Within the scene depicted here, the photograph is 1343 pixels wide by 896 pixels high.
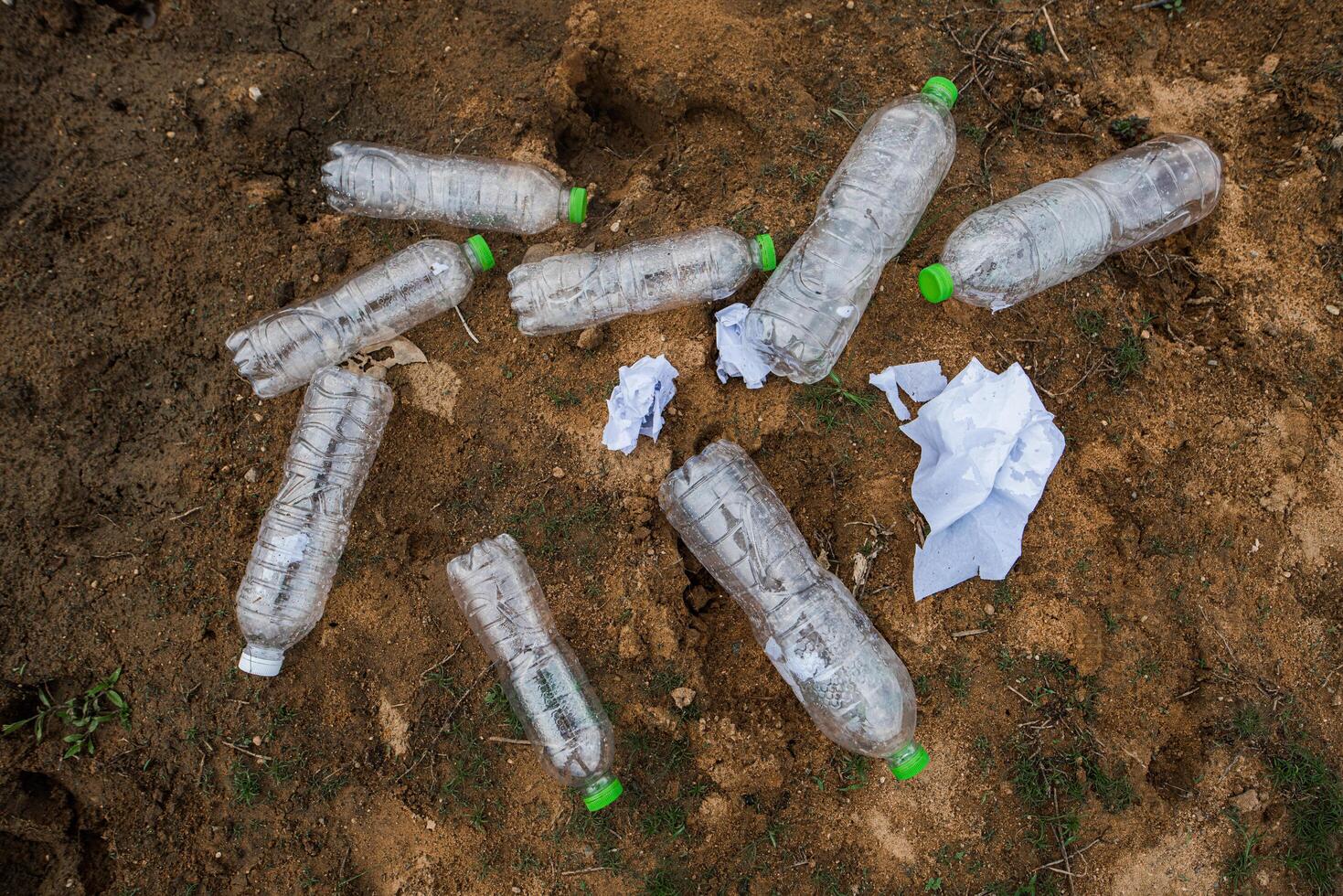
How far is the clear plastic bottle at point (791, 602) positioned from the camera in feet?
9.27

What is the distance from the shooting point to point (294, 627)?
2.93 meters

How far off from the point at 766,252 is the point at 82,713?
3.25 meters

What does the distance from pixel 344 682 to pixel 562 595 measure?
0.94 m

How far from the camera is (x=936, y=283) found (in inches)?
110

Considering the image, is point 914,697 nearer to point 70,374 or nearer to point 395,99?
point 395,99

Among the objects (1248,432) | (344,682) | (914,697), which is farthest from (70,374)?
(1248,432)

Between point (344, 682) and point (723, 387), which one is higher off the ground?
point (723, 387)

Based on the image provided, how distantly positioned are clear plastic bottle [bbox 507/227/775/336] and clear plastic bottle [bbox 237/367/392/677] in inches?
28.3

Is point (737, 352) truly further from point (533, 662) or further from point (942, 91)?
point (533, 662)

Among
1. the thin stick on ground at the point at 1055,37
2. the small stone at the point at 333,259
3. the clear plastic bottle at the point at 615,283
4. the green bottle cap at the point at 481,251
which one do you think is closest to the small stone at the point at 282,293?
the small stone at the point at 333,259

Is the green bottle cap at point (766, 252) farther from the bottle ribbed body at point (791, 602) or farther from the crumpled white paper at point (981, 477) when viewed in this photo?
the crumpled white paper at point (981, 477)

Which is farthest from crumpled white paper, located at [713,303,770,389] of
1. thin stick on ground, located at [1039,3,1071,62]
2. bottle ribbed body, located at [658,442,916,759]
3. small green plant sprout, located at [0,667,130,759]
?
small green plant sprout, located at [0,667,130,759]

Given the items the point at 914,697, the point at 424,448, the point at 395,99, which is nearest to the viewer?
the point at 914,697

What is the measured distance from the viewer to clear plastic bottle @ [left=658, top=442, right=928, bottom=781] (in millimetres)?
2826
